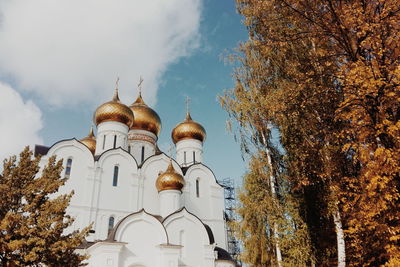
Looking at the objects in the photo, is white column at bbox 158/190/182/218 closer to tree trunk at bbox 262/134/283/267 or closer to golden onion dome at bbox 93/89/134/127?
golden onion dome at bbox 93/89/134/127

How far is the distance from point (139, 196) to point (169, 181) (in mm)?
2089

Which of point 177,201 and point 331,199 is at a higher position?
point 177,201

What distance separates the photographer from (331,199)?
7.68 m

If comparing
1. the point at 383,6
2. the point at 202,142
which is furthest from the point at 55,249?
the point at 202,142

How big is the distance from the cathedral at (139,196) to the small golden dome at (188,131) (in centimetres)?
8

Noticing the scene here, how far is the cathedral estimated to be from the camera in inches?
610

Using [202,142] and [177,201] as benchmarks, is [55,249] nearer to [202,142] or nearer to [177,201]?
[177,201]

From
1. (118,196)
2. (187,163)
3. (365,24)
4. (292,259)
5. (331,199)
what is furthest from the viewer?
(187,163)

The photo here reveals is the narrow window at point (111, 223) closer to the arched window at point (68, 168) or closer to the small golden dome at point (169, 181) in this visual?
the small golden dome at point (169, 181)

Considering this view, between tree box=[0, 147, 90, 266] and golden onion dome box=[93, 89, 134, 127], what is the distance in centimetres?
1179

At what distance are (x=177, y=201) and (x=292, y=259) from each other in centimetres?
1177

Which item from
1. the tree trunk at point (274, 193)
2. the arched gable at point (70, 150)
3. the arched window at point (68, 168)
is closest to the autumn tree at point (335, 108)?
the tree trunk at point (274, 193)

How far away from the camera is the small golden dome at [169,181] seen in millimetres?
19484

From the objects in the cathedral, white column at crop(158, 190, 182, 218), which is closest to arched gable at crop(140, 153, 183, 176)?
the cathedral
